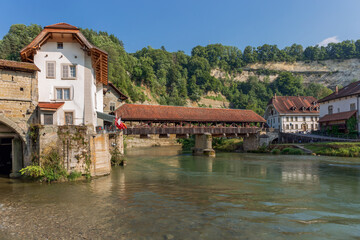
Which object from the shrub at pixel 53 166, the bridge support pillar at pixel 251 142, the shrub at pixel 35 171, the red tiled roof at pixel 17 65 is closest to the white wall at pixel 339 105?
the bridge support pillar at pixel 251 142

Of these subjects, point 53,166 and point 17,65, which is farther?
point 17,65

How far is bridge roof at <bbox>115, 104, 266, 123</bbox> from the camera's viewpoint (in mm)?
27244

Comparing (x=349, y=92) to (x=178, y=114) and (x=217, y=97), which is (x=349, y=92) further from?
(x=217, y=97)

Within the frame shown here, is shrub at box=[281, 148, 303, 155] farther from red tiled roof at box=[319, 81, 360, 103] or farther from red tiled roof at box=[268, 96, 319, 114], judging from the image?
red tiled roof at box=[268, 96, 319, 114]

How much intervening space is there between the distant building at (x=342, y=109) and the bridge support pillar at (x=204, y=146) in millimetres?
18870

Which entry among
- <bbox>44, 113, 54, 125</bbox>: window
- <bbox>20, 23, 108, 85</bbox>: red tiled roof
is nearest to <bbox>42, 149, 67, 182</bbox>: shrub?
<bbox>44, 113, 54, 125</bbox>: window

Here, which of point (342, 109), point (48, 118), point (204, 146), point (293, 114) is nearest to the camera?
point (48, 118)

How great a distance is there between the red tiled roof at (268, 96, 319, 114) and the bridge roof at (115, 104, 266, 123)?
44.8 feet

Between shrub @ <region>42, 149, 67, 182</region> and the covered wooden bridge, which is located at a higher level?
the covered wooden bridge

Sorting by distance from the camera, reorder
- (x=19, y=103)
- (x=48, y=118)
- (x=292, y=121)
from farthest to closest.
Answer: (x=292, y=121) → (x=48, y=118) → (x=19, y=103)

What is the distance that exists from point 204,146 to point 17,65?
857 inches

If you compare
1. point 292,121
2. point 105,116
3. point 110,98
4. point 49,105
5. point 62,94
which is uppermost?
point 110,98

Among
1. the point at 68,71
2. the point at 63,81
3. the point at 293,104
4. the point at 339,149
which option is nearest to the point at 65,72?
the point at 68,71

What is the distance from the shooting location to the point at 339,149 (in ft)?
89.1
